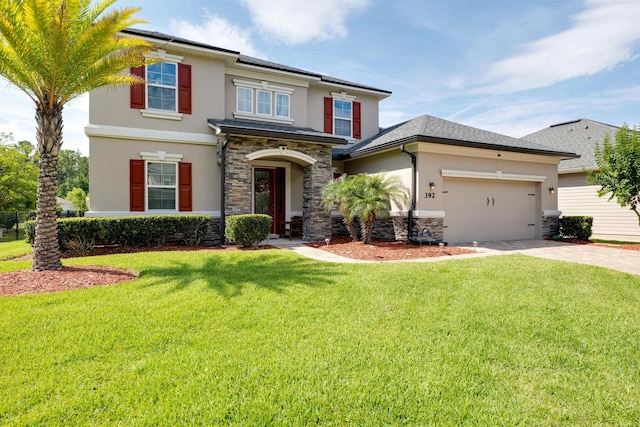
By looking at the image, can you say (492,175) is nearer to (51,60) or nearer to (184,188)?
(184,188)

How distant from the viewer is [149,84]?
35.5 feet

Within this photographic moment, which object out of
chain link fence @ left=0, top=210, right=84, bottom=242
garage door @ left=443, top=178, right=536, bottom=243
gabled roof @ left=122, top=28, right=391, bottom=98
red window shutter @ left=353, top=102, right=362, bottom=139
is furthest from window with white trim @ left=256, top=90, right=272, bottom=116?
chain link fence @ left=0, top=210, right=84, bottom=242

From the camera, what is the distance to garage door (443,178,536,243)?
11336 mm

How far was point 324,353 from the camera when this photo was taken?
3.24 meters

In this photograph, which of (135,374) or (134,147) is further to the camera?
(134,147)

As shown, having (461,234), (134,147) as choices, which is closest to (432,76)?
(461,234)

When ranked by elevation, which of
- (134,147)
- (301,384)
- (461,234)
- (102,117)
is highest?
(102,117)

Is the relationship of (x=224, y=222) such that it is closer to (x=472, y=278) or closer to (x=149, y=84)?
(x=149, y=84)

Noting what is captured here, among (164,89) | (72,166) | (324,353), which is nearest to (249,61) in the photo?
(164,89)

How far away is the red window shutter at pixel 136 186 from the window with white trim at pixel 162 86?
7.06 ft

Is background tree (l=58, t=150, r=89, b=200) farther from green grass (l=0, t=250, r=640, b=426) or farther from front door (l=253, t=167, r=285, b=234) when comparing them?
green grass (l=0, t=250, r=640, b=426)

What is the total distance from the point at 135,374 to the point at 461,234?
11.1 meters

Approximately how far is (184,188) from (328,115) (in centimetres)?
736

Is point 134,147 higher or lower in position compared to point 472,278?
higher
